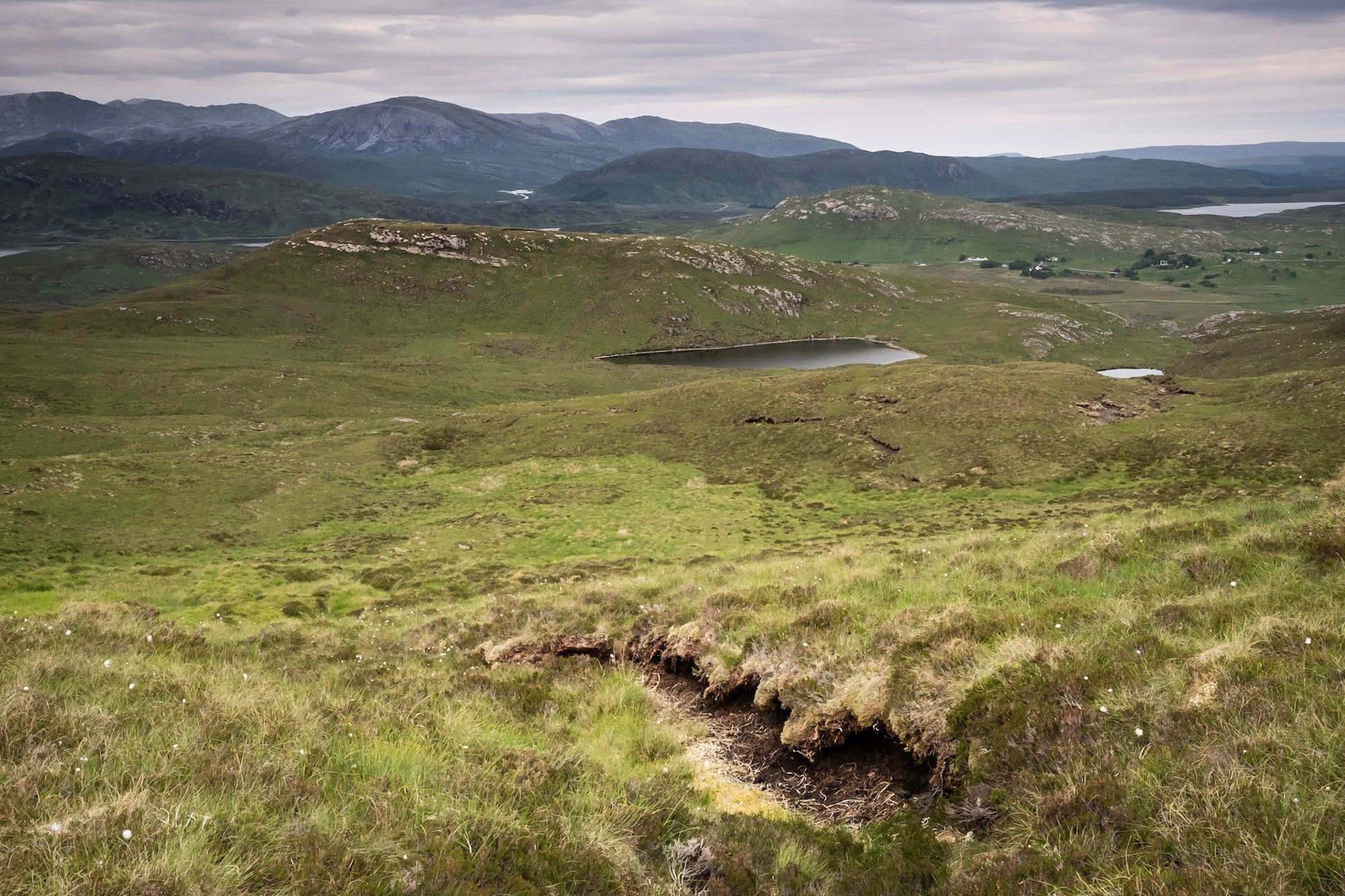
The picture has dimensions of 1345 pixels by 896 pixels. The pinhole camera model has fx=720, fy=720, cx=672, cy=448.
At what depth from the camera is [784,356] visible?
157 meters

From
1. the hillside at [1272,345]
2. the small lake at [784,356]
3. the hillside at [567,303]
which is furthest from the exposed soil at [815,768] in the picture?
the hillside at [1272,345]

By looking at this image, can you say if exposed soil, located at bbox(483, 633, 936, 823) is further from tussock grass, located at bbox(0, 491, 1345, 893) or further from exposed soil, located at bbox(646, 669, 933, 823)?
tussock grass, located at bbox(0, 491, 1345, 893)

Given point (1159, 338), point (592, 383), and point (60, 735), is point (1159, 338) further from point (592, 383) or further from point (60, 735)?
point (60, 735)

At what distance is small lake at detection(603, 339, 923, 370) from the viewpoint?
486 ft

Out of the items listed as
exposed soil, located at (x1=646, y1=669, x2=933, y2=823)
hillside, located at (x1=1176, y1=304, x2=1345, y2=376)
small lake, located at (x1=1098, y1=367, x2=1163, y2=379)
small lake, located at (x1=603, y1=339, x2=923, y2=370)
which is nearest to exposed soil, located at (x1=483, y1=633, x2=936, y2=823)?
exposed soil, located at (x1=646, y1=669, x2=933, y2=823)

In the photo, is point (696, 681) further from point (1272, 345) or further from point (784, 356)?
point (1272, 345)

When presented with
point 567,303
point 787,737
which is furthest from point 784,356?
point 787,737

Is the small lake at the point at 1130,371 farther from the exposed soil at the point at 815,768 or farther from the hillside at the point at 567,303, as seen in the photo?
the exposed soil at the point at 815,768

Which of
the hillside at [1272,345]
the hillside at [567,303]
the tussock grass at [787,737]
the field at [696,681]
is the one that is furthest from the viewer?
the hillside at [567,303]

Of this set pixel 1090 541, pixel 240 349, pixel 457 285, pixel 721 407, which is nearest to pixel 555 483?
pixel 721 407

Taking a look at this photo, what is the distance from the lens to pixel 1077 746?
8359 mm

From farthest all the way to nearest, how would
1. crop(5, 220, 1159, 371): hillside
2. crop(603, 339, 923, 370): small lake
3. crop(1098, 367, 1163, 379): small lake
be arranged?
crop(5, 220, 1159, 371): hillside < crop(603, 339, 923, 370): small lake < crop(1098, 367, 1163, 379): small lake

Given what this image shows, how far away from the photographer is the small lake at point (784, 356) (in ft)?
486

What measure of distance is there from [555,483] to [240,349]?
3571 inches
